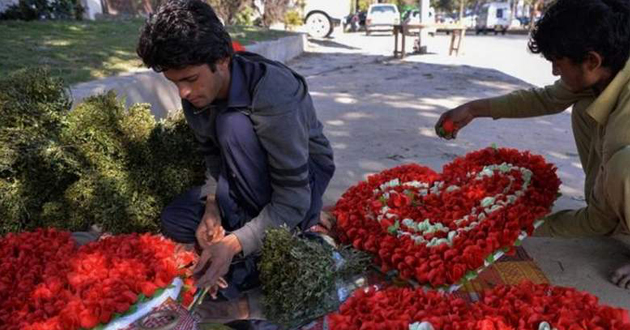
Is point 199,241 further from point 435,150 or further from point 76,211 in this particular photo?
point 435,150

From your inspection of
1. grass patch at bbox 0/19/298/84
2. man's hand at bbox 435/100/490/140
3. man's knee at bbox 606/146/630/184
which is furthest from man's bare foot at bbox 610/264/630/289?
grass patch at bbox 0/19/298/84

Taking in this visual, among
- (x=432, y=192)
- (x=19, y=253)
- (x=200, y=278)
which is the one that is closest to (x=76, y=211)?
(x=19, y=253)

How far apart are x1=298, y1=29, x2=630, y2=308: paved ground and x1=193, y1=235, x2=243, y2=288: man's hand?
1.39 metres

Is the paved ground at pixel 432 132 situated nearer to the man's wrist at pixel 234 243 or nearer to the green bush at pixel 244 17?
the man's wrist at pixel 234 243

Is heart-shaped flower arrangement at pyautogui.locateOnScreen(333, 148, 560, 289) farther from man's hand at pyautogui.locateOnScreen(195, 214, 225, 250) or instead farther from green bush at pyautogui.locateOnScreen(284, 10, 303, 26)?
green bush at pyautogui.locateOnScreen(284, 10, 303, 26)

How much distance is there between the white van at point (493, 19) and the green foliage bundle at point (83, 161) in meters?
30.3

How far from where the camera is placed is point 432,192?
8.43 feet

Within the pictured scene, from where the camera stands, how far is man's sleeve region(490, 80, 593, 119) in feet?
8.37

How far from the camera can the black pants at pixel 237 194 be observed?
2.02m

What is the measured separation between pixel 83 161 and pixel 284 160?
1158 mm

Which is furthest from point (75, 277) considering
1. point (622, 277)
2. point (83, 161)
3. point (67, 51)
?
point (67, 51)

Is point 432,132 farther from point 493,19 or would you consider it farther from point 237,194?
point 493,19

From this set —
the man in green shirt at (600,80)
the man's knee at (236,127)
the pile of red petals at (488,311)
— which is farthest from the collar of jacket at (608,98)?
the man's knee at (236,127)

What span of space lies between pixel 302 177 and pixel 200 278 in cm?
52
